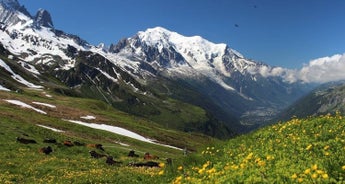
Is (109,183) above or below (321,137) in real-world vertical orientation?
below

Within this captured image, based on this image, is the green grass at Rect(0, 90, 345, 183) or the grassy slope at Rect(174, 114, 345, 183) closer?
the grassy slope at Rect(174, 114, 345, 183)

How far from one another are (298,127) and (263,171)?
10.9m

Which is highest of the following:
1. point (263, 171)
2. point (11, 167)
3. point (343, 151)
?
point (343, 151)

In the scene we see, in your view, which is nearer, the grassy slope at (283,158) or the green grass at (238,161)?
the grassy slope at (283,158)

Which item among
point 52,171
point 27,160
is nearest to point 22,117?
point 27,160

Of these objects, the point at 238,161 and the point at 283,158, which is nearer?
the point at 283,158

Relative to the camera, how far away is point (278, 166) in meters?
12.8

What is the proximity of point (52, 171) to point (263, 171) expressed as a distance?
67.7ft

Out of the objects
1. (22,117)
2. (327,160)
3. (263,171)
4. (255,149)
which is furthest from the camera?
(22,117)

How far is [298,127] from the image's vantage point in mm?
22016

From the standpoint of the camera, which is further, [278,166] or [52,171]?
[52,171]

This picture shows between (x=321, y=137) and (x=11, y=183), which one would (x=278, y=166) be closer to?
(x=321, y=137)

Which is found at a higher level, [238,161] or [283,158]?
[283,158]

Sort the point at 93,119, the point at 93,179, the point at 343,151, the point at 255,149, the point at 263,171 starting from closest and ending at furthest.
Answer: the point at 263,171
the point at 343,151
the point at 255,149
the point at 93,179
the point at 93,119
